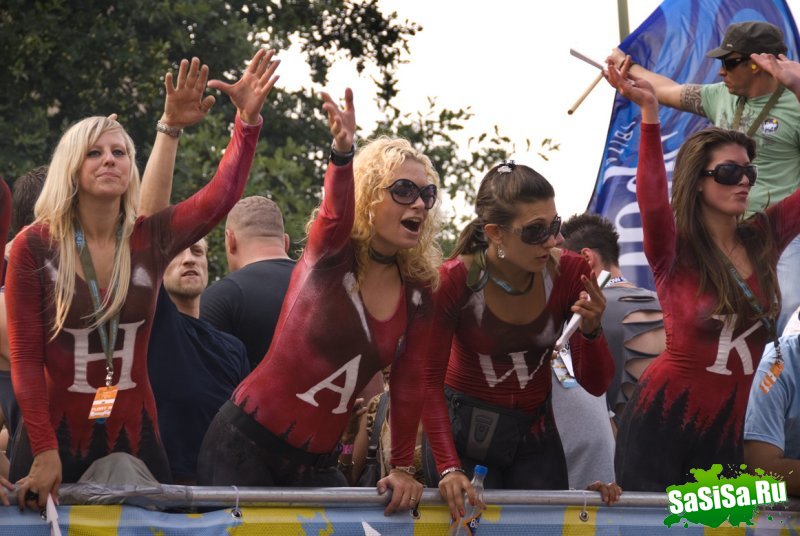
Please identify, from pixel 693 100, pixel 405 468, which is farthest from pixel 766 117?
pixel 405 468

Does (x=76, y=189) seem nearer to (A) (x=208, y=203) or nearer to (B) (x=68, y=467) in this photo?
(A) (x=208, y=203)

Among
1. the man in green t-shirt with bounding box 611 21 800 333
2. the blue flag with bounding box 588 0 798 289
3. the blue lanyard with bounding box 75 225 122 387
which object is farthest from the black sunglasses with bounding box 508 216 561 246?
the blue flag with bounding box 588 0 798 289

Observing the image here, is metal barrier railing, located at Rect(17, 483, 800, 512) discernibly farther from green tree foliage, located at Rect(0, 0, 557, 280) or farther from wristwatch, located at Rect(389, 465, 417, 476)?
green tree foliage, located at Rect(0, 0, 557, 280)

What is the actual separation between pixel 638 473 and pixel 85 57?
8.69m

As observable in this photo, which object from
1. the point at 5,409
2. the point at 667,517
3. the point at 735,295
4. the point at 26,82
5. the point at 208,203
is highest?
the point at 26,82

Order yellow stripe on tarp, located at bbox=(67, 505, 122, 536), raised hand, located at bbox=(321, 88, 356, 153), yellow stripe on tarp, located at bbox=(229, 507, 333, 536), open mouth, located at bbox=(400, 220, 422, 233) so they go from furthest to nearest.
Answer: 1. open mouth, located at bbox=(400, 220, 422, 233)
2. raised hand, located at bbox=(321, 88, 356, 153)
3. yellow stripe on tarp, located at bbox=(229, 507, 333, 536)
4. yellow stripe on tarp, located at bbox=(67, 505, 122, 536)

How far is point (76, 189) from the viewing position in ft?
15.8

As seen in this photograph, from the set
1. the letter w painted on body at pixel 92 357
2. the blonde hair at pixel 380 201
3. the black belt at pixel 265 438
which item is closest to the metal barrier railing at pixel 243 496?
the black belt at pixel 265 438

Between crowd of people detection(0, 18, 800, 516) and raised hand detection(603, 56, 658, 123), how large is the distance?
12 mm

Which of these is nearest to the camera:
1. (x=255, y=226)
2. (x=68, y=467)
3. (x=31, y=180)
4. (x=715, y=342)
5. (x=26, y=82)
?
(x=68, y=467)

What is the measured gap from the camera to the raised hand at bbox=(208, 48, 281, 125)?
16.0 feet

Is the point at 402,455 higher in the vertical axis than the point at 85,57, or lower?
lower

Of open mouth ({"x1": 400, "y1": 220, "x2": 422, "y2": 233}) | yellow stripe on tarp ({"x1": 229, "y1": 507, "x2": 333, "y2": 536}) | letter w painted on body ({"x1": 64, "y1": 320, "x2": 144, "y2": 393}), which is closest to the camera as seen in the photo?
yellow stripe on tarp ({"x1": 229, "y1": 507, "x2": 333, "y2": 536})

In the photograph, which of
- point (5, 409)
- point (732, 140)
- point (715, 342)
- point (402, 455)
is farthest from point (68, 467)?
point (732, 140)
